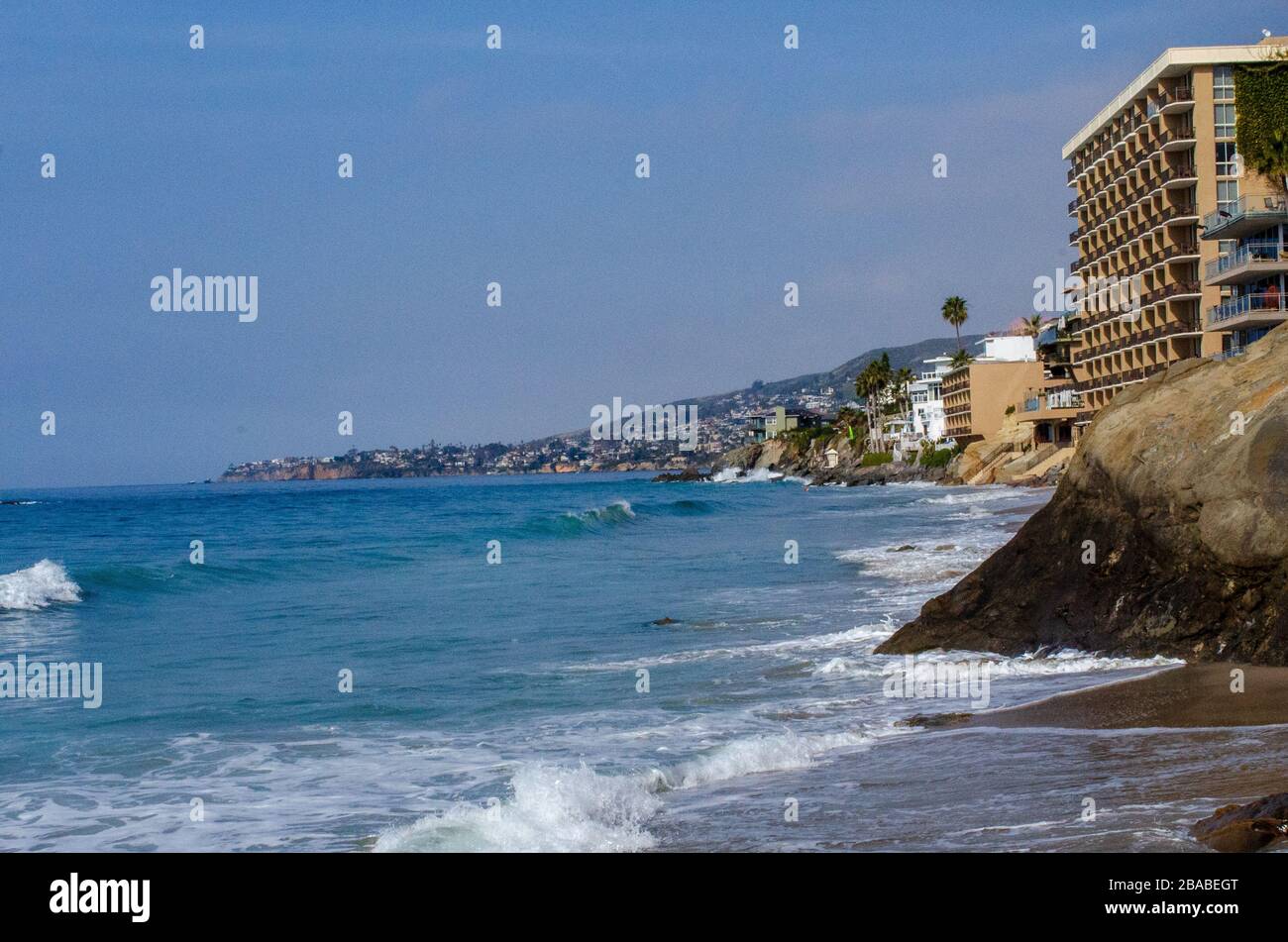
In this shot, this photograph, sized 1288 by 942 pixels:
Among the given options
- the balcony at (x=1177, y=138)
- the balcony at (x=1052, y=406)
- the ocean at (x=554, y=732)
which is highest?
the balcony at (x=1177, y=138)

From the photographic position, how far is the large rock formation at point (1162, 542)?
1445 cm

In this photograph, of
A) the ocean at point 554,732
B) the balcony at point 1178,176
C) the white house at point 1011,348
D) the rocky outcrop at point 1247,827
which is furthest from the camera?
the white house at point 1011,348

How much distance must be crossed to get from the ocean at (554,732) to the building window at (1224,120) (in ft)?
166

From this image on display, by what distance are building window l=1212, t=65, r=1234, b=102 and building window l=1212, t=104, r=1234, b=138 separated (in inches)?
17.7

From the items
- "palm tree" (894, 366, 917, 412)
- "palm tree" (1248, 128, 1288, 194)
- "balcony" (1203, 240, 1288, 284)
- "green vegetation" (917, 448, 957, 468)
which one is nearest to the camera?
"balcony" (1203, 240, 1288, 284)

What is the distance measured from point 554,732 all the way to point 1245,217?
61.4 meters

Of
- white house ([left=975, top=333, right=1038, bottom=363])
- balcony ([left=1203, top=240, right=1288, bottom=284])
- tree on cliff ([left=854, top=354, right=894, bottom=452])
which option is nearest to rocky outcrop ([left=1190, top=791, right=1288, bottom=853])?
balcony ([left=1203, top=240, right=1288, bottom=284])

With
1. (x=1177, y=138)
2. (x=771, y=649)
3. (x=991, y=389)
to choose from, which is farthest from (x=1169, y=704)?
(x=991, y=389)

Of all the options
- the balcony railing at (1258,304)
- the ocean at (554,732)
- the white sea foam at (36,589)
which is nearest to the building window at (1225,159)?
the balcony railing at (1258,304)

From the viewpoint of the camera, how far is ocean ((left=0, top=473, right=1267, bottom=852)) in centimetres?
984

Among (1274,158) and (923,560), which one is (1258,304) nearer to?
(1274,158)

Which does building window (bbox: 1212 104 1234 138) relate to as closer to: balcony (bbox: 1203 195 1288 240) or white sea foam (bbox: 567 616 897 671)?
balcony (bbox: 1203 195 1288 240)

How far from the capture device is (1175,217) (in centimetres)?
7500

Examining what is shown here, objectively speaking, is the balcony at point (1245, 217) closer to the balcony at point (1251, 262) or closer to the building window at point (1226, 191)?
the balcony at point (1251, 262)
